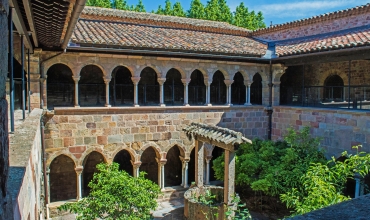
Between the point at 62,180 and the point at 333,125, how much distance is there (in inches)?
391

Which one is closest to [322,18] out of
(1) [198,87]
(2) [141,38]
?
(1) [198,87]

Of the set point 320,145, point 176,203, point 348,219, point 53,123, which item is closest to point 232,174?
point 176,203

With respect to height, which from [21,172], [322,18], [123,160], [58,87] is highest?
[322,18]

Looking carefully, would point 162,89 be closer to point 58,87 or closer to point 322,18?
point 58,87

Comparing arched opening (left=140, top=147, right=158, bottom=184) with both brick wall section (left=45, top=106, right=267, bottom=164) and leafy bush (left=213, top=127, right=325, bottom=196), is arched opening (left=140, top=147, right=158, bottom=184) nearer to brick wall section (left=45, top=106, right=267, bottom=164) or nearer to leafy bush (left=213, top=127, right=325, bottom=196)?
brick wall section (left=45, top=106, right=267, bottom=164)

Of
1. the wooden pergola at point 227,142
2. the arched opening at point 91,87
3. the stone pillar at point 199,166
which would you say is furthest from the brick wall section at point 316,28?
the arched opening at point 91,87

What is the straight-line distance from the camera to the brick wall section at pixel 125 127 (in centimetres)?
942

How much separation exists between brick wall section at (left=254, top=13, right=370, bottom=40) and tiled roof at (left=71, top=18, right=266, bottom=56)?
7.13 ft

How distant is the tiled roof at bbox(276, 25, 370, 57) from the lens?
9.08 meters

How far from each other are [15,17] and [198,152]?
6.43 m

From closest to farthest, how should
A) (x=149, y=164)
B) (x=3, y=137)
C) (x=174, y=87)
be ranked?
1. (x=3, y=137)
2. (x=149, y=164)
3. (x=174, y=87)

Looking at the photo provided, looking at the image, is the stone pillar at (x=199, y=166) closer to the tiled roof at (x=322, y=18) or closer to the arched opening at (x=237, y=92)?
the arched opening at (x=237, y=92)

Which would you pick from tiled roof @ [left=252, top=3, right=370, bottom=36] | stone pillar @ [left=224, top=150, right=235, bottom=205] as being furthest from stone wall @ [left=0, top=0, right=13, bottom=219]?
tiled roof @ [left=252, top=3, right=370, bottom=36]

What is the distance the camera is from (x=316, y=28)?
13.9 meters
